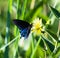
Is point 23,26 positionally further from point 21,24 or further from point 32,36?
point 32,36

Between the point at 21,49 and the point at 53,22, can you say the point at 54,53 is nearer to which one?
the point at 53,22

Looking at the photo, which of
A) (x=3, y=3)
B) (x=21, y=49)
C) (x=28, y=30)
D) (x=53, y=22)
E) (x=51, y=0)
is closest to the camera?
(x=28, y=30)

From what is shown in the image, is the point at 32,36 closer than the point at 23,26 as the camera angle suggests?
No

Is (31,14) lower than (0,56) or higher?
higher

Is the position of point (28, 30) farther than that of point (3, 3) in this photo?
No

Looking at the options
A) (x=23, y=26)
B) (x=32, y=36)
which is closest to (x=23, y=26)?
(x=23, y=26)

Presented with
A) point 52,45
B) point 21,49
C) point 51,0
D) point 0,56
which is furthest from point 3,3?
point 52,45

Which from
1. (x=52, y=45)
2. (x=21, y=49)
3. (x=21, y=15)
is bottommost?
(x=21, y=49)

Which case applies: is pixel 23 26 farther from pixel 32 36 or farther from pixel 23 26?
pixel 32 36
